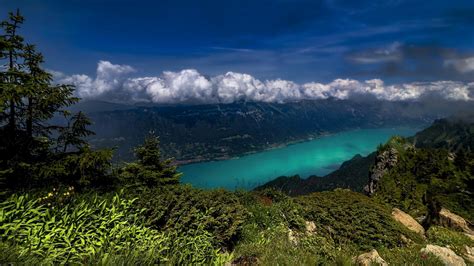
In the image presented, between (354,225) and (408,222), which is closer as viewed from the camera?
(354,225)

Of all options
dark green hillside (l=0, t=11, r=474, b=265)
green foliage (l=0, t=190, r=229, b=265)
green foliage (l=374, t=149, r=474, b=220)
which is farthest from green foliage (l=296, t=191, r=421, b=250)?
green foliage (l=374, t=149, r=474, b=220)

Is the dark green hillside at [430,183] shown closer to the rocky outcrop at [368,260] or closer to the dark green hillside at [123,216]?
the dark green hillside at [123,216]

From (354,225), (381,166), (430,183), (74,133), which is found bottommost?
(430,183)

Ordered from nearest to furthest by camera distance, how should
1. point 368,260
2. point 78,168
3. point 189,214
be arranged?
point 368,260 < point 189,214 < point 78,168

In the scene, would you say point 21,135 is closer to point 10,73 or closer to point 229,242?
point 10,73

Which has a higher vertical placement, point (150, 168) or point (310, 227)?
point (150, 168)

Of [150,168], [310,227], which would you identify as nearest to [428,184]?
[310,227]

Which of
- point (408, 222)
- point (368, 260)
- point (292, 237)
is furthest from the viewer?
point (408, 222)

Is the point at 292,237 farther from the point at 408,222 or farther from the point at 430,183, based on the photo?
the point at 430,183
